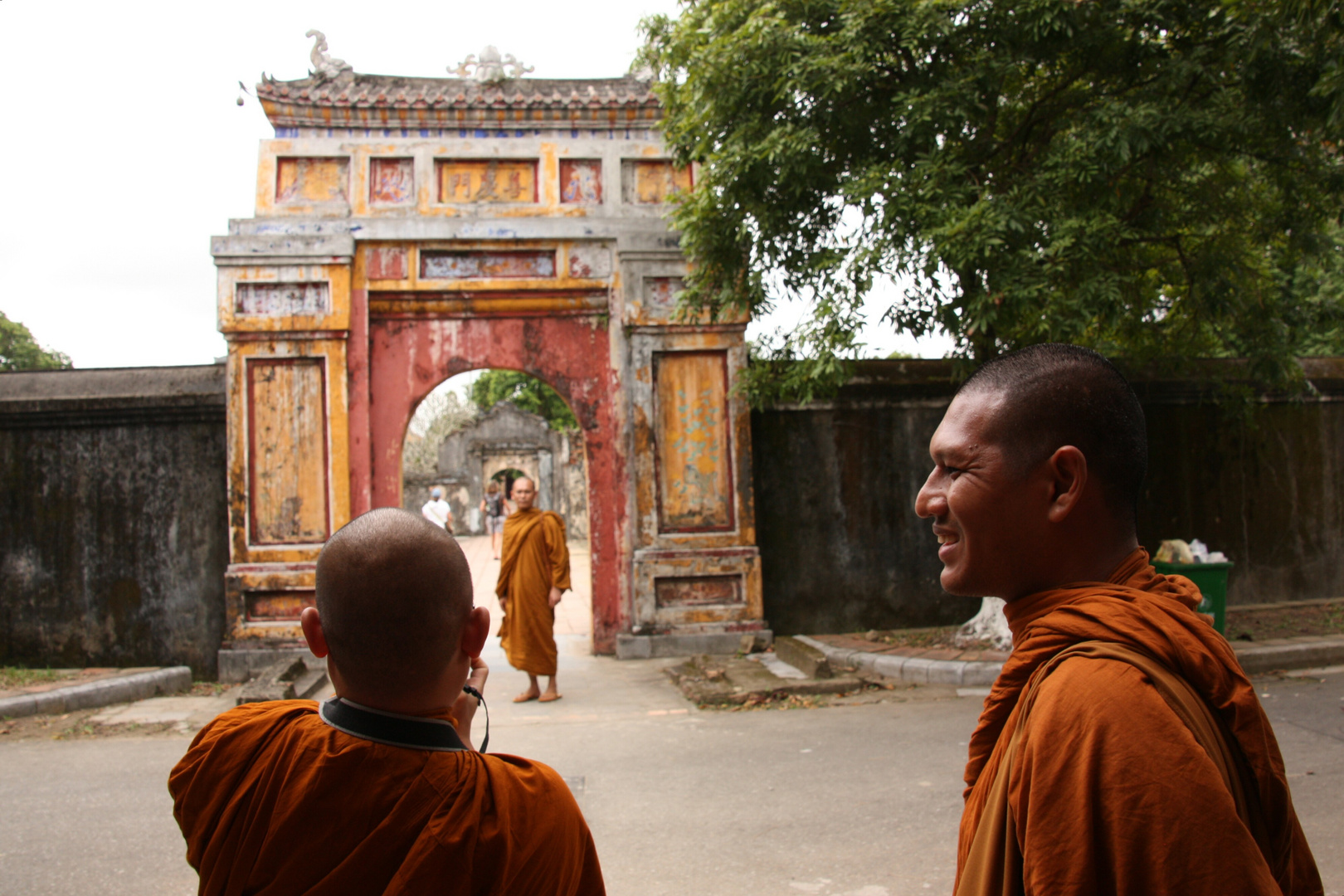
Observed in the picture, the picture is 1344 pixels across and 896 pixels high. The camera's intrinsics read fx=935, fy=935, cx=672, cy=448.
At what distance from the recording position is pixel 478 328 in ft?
31.3

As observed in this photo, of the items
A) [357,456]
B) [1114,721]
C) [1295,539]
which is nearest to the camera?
[1114,721]

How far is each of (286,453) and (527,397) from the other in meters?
30.8

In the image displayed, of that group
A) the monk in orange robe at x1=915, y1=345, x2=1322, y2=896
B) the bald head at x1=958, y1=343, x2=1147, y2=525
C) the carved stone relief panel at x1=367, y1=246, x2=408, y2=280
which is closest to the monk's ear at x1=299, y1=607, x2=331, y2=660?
the monk in orange robe at x1=915, y1=345, x2=1322, y2=896

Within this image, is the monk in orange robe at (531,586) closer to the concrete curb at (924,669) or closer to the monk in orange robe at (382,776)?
the concrete curb at (924,669)

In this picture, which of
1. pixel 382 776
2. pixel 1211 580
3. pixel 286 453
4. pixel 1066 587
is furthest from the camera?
pixel 286 453

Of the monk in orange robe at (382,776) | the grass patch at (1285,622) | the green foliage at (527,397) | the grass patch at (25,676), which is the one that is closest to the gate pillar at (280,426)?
the grass patch at (25,676)

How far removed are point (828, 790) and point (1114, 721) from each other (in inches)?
158

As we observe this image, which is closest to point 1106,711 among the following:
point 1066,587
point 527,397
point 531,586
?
point 1066,587

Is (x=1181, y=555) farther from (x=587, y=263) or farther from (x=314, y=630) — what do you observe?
(x=314, y=630)

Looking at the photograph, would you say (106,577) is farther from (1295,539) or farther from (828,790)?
(1295,539)

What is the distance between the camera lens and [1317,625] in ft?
28.5

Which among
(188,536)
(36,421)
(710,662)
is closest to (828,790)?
(710,662)

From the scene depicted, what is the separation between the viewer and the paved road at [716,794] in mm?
3754

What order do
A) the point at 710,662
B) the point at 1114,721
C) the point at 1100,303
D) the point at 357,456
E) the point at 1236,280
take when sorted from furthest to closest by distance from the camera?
the point at 357,456, the point at 710,662, the point at 1236,280, the point at 1100,303, the point at 1114,721
